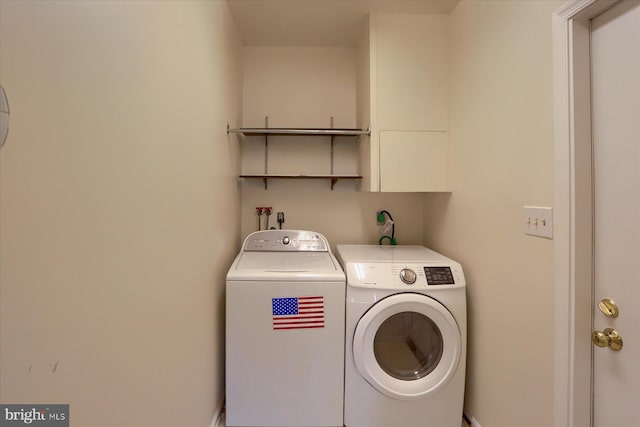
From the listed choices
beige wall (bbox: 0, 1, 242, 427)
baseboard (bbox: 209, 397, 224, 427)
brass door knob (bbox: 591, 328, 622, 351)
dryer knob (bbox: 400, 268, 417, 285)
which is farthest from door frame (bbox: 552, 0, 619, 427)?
baseboard (bbox: 209, 397, 224, 427)

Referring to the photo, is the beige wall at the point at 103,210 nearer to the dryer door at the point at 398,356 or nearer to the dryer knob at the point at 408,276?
the dryer door at the point at 398,356

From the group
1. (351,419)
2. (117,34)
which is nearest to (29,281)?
(117,34)

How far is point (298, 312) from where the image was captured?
55.2 inches

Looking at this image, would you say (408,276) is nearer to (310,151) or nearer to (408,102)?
(408,102)

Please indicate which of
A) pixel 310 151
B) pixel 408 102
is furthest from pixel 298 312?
pixel 408 102

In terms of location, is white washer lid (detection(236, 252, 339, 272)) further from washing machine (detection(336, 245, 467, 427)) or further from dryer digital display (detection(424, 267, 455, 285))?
dryer digital display (detection(424, 267, 455, 285))

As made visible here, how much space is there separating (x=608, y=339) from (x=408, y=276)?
0.76 meters

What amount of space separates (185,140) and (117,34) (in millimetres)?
452

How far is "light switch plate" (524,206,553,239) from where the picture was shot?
102 cm

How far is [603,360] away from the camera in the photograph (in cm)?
92

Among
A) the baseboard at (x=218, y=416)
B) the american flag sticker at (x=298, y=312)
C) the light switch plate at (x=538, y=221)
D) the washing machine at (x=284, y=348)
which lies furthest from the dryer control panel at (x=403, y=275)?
the baseboard at (x=218, y=416)

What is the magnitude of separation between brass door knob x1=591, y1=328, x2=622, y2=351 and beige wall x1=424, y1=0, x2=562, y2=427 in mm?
131

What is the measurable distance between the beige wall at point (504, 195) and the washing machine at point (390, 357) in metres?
0.14

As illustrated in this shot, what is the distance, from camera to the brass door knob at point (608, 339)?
2.84 feet
